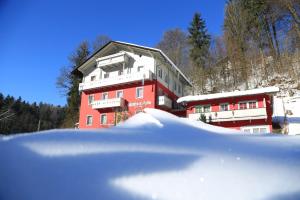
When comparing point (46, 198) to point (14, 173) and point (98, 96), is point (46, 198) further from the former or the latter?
point (98, 96)

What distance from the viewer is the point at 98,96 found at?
24.3m

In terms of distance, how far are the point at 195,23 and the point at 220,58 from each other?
5.97m

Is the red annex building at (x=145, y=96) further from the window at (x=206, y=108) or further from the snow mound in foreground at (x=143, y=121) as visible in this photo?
the snow mound in foreground at (x=143, y=121)

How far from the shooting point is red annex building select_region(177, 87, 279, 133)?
17219mm

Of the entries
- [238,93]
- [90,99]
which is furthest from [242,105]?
[90,99]

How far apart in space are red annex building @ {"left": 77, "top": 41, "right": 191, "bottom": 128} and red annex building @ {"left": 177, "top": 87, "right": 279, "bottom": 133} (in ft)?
9.93

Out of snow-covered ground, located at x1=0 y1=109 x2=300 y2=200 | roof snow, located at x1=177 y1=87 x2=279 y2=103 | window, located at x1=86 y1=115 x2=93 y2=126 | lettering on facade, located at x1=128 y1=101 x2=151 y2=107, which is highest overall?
roof snow, located at x1=177 y1=87 x2=279 y2=103

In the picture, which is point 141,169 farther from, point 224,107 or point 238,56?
point 238,56

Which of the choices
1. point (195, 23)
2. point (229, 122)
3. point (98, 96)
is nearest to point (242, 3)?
point (195, 23)

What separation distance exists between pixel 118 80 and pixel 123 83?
21.3 inches

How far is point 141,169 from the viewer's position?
4.45ft

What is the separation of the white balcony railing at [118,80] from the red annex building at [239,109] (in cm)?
403

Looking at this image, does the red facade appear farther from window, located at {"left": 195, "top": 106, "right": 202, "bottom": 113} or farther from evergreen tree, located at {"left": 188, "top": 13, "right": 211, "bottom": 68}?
evergreen tree, located at {"left": 188, "top": 13, "right": 211, "bottom": 68}

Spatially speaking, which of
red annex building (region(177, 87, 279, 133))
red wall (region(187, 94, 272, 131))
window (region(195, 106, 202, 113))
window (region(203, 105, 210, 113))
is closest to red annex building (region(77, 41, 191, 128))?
window (region(195, 106, 202, 113))
